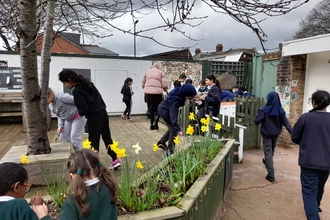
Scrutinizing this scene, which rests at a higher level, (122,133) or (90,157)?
(90,157)

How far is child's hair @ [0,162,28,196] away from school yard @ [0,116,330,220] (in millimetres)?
1266

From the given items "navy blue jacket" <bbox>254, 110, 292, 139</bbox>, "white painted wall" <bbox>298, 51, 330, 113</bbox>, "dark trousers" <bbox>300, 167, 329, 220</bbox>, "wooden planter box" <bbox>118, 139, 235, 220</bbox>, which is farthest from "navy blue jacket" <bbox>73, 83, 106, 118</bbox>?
"white painted wall" <bbox>298, 51, 330, 113</bbox>

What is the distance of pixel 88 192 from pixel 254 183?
3814mm

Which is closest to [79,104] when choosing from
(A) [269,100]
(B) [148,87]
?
(A) [269,100]

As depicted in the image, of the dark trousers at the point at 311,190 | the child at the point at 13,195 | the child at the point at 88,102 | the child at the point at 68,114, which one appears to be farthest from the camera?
the child at the point at 68,114

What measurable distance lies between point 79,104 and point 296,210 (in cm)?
346

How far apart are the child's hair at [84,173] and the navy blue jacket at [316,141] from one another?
8.29ft

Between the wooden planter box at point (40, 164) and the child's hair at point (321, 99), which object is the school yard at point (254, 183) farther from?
the child's hair at point (321, 99)

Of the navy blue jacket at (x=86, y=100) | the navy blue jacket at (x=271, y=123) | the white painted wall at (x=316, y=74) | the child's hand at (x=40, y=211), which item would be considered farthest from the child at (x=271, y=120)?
the child's hand at (x=40, y=211)

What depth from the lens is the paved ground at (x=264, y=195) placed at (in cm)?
366

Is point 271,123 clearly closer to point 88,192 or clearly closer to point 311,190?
point 311,190

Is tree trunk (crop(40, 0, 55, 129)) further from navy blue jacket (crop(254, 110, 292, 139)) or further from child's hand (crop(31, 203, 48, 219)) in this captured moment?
navy blue jacket (crop(254, 110, 292, 139))

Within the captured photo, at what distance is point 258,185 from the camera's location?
4621mm

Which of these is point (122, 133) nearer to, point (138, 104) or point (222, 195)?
point (138, 104)
